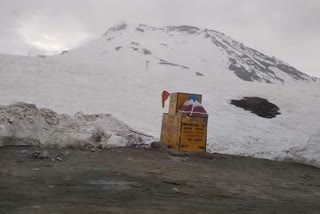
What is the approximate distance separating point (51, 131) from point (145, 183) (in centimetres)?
508

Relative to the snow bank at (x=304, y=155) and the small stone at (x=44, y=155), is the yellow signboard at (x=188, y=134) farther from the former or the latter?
the small stone at (x=44, y=155)

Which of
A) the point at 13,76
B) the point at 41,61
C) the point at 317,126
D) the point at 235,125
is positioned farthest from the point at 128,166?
the point at 41,61

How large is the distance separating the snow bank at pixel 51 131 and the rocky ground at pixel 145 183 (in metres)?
0.64

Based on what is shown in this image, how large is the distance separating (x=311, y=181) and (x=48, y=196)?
6.47 m

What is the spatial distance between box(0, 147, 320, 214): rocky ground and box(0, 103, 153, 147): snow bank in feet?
2.11

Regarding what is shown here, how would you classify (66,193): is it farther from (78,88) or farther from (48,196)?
(78,88)

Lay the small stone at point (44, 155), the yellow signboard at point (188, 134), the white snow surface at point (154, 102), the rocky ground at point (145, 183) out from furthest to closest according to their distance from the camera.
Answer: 1. the white snow surface at point (154, 102)
2. the yellow signboard at point (188, 134)
3. the small stone at point (44, 155)
4. the rocky ground at point (145, 183)

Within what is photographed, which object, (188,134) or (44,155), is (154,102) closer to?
(188,134)

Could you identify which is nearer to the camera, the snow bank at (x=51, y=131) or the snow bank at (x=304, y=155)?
the snow bank at (x=51, y=131)

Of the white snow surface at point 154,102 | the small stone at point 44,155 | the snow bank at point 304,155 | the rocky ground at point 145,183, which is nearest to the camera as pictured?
the rocky ground at point 145,183

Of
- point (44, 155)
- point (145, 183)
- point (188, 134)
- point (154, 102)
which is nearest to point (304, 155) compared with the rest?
point (188, 134)

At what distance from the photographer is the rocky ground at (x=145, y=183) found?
243 inches

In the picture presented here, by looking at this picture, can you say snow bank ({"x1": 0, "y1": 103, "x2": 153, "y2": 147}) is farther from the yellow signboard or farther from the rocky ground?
the yellow signboard

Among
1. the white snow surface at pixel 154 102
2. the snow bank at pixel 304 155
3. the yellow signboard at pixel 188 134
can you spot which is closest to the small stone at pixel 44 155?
the white snow surface at pixel 154 102
